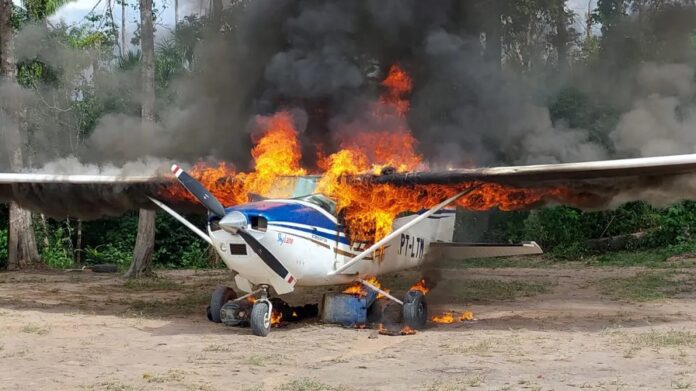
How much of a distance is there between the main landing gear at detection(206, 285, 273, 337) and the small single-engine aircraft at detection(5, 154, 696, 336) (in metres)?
0.01

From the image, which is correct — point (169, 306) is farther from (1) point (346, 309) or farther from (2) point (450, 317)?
(2) point (450, 317)

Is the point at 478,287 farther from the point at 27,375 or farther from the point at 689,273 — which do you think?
the point at 27,375

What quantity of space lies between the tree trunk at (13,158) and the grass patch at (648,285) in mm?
15002

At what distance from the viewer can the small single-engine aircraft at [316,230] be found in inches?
417

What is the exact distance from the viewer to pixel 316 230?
448 inches

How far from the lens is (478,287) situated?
58.3 feet

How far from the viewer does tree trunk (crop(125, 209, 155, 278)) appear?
20.4 m

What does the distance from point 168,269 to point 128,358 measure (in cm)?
1522

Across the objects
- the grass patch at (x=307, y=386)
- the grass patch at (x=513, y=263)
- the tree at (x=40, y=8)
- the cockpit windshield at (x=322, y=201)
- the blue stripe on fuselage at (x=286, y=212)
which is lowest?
the grass patch at (x=307, y=386)

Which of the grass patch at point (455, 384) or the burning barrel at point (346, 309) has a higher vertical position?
the burning barrel at point (346, 309)

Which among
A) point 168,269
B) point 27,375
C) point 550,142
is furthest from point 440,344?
point 168,269

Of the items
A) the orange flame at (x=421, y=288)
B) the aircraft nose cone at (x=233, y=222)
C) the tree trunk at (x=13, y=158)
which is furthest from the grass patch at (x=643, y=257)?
the tree trunk at (x=13, y=158)

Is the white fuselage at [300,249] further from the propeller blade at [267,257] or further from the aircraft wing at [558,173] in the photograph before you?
the aircraft wing at [558,173]

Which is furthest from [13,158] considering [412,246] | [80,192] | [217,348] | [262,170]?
[217,348]
